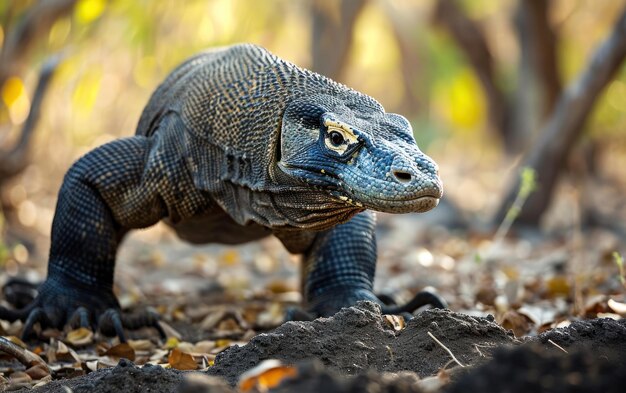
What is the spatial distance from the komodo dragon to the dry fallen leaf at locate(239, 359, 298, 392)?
1.24m

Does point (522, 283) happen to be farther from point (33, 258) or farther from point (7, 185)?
point (7, 185)

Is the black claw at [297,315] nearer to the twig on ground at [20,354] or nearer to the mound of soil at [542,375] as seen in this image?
the twig on ground at [20,354]

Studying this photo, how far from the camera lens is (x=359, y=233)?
465 centimetres

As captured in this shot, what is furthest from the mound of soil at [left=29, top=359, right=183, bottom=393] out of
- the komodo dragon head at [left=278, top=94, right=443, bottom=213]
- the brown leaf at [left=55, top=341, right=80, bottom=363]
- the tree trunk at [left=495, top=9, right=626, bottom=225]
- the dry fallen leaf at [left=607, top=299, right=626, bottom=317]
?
the tree trunk at [left=495, top=9, right=626, bottom=225]

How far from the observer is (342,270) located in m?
4.54

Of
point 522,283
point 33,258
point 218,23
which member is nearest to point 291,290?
point 522,283

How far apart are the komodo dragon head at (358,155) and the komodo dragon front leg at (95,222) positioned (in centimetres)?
113

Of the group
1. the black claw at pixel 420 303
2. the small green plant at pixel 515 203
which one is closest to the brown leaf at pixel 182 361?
the black claw at pixel 420 303

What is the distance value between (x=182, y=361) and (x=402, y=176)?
1.13 m

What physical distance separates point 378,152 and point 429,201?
0.29 meters

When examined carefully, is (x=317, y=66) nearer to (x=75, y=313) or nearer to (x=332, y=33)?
(x=332, y=33)

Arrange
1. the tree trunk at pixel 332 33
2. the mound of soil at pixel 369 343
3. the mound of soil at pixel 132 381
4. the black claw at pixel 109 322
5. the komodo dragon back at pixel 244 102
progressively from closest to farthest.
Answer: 1. the mound of soil at pixel 132 381
2. the mound of soil at pixel 369 343
3. the komodo dragon back at pixel 244 102
4. the black claw at pixel 109 322
5. the tree trunk at pixel 332 33

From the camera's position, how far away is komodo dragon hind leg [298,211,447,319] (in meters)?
4.46

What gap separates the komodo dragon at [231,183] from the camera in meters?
3.63
